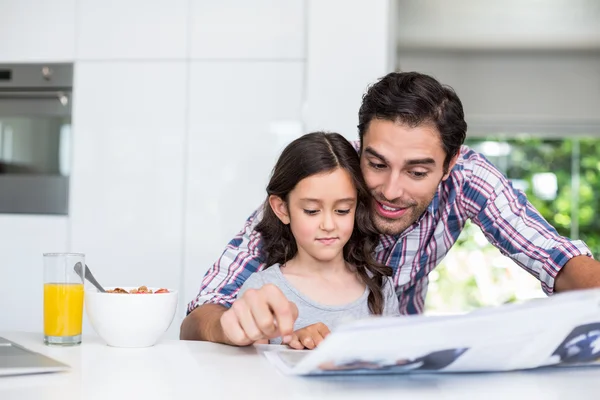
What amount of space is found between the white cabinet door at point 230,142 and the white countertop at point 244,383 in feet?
6.14

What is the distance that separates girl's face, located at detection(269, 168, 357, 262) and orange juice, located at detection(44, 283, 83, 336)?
22.3 inches

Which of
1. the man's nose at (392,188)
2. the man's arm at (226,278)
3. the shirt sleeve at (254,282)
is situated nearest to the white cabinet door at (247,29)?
the man's arm at (226,278)

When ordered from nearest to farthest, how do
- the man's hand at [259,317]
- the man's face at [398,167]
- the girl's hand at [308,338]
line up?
Result: the man's hand at [259,317]
the girl's hand at [308,338]
the man's face at [398,167]

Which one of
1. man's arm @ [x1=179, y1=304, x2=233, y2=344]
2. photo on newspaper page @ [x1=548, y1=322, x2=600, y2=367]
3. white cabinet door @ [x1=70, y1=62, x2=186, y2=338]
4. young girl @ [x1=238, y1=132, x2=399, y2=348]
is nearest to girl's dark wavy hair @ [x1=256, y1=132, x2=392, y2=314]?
young girl @ [x1=238, y1=132, x2=399, y2=348]

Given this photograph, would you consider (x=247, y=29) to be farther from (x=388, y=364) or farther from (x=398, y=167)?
(x=388, y=364)

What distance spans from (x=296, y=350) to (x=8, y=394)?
467 mm

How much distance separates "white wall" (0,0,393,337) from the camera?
2.88 m

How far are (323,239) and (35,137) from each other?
193cm

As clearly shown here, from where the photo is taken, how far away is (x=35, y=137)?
10.0 ft

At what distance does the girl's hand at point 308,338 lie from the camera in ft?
3.85

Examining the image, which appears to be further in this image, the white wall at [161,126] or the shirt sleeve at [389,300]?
the white wall at [161,126]

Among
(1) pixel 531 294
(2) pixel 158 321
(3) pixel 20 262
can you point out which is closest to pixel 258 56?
(3) pixel 20 262

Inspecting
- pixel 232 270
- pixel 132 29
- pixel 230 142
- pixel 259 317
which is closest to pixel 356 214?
pixel 232 270

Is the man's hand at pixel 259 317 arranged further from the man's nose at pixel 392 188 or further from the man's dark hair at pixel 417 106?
the man's dark hair at pixel 417 106
